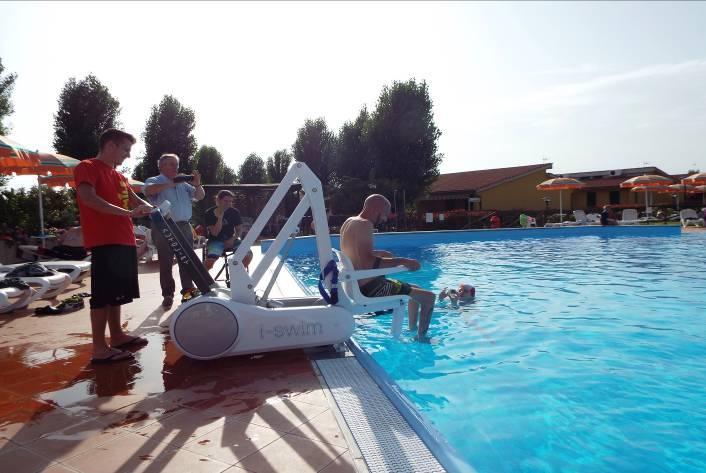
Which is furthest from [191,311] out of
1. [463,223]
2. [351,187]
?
[351,187]

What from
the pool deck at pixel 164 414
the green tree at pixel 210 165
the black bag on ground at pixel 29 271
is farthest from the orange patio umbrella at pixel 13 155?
the green tree at pixel 210 165

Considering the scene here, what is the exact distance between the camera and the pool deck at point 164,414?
224 cm

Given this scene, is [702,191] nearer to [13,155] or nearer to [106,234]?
[13,155]

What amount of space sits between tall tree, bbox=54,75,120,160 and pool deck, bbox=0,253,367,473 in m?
25.0

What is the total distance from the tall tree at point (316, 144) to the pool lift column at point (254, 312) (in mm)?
29686

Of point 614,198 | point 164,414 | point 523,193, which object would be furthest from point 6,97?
point 614,198

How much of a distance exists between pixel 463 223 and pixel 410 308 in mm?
21546

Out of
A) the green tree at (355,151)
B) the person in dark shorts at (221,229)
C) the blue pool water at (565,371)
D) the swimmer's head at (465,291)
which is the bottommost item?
the blue pool water at (565,371)

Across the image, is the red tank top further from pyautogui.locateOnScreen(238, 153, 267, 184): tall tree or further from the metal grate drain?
pyautogui.locateOnScreen(238, 153, 267, 184): tall tree

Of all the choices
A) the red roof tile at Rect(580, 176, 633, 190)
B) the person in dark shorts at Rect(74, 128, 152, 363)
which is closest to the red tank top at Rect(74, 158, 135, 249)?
the person in dark shorts at Rect(74, 128, 152, 363)

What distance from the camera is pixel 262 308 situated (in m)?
3.80

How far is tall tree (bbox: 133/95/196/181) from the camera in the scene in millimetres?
29922

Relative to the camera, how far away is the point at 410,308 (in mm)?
5328

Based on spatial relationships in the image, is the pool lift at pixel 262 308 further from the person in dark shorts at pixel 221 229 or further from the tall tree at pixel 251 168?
the tall tree at pixel 251 168
